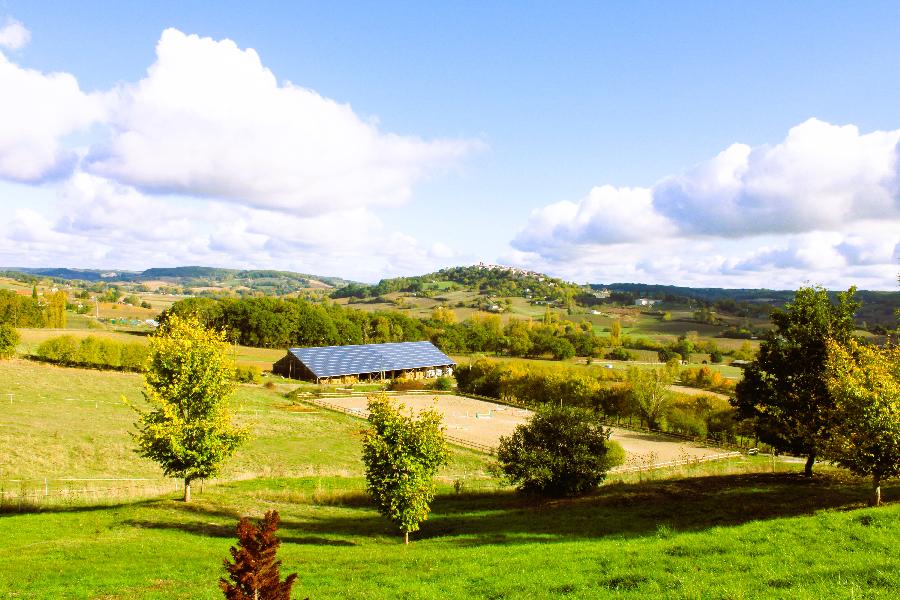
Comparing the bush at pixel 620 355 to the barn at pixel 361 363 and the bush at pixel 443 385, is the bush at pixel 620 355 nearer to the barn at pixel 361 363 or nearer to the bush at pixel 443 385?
the barn at pixel 361 363

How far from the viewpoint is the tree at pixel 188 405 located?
25.2m

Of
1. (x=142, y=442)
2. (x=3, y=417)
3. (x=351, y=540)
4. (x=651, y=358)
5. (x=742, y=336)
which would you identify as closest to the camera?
(x=351, y=540)

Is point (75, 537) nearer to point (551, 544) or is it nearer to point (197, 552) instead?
point (197, 552)

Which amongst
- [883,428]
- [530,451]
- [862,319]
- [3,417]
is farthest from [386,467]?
[862,319]

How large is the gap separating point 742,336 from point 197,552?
174678 mm

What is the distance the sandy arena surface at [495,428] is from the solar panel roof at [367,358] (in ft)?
59.8

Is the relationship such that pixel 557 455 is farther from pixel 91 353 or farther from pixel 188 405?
pixel 91 353

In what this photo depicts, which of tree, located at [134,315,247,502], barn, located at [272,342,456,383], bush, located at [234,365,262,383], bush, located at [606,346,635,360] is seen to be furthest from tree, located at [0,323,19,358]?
bush, located at [606,346,635,360]

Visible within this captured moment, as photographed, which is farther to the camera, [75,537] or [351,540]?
[351,540]

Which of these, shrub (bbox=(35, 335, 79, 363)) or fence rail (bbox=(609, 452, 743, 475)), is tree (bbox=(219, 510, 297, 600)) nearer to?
fence rail (bbox=(609, 452, 743, 475))

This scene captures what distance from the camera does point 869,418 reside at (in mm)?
18734

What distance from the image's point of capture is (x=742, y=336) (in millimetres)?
162750

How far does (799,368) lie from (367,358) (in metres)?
88.1

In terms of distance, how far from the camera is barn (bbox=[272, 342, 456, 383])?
100875mm
